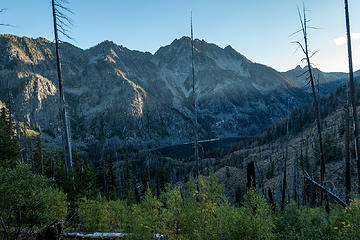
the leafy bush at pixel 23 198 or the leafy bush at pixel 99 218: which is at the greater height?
the leafy bush at pixel 23 198

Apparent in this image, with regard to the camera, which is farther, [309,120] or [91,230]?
[309,120]

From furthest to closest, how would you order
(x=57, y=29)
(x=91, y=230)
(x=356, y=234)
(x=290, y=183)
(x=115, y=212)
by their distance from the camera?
1. (x=290, y=183)
2. (x=57, y=29)
3. (x=115, y=212)
4. (x=91, y=230)
5. (x=356, y=234)

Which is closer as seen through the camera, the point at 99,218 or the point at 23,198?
the point at 23,198

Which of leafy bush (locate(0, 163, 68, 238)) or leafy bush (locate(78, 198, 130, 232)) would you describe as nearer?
leafy bush (locate(0, 163, 68, 238))

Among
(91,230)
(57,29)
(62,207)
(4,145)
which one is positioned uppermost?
(57,29)

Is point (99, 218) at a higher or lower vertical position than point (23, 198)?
lower

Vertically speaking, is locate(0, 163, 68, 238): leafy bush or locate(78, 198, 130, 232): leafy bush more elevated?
locate(0, 163, 68, 238): leafy bush

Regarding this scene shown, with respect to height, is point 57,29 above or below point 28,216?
above

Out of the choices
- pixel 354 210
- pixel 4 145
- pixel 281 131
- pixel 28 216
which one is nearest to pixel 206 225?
pixel 354 210

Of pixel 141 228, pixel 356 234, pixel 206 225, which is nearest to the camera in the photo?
pixel 356 234

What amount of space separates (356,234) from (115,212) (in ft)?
39.2

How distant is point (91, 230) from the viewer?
39.0ft

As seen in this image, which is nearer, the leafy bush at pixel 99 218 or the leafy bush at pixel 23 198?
the leafy bush at pixel 23 198

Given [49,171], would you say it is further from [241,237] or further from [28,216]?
[241,237]
